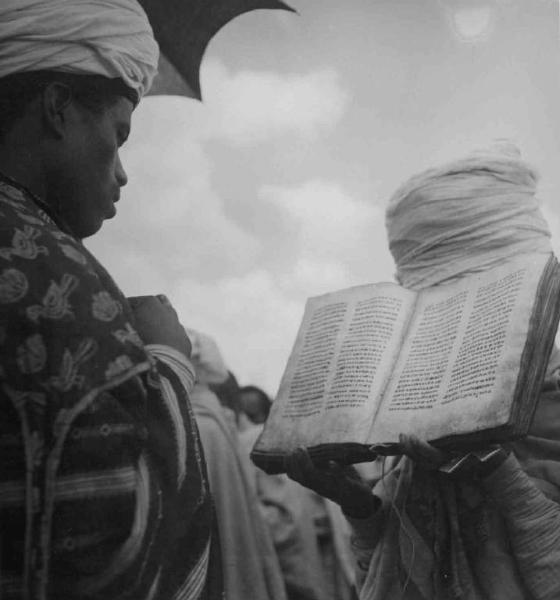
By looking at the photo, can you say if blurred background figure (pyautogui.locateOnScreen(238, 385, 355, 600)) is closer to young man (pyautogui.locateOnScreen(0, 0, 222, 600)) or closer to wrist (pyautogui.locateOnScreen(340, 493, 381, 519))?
wrist (pyautogui.locateOnScreen(340, 493, 381, 519))

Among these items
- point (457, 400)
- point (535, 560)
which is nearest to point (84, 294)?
point (457, 400)

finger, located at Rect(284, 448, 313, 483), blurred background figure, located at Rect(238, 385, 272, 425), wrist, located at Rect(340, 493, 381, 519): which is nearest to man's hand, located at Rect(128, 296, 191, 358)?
finger, located at Rect(284, 448, 313, 483)

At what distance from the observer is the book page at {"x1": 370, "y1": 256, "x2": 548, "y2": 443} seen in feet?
4.01

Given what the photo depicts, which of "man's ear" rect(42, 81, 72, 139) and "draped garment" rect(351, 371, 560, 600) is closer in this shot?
"man's ear" rect(42, 81, 72, 139)

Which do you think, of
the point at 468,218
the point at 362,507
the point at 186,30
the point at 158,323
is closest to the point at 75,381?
the point at 158,323

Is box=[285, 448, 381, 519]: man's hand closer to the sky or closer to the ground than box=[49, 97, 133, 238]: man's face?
closer to the ground

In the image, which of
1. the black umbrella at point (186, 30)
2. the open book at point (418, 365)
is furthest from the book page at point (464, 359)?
the black umbrella at point (186, 30)

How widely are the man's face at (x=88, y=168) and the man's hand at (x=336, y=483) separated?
0.55 meters

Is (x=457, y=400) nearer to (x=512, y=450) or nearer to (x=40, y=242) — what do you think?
(x=512, y=450)

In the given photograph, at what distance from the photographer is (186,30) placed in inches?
81.0

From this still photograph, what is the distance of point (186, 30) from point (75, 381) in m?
1.42

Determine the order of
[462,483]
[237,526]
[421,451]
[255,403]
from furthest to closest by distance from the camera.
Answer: [255,403], [237,526], [462,483], [421,451]

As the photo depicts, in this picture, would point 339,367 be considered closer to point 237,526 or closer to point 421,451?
point 421,451

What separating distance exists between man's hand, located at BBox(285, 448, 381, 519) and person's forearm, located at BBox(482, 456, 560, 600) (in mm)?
Answer: 256
